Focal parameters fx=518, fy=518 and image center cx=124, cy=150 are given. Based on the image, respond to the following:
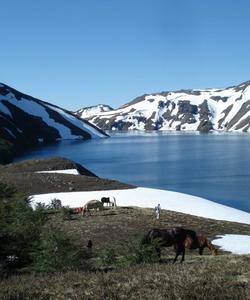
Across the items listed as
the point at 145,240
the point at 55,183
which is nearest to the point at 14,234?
the point at 145,240

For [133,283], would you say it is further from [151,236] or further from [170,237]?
[170,237]

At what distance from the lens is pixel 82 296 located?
30.4 ft

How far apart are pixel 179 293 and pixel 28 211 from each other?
44.6ft

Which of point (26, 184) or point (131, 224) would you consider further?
point (26, 184)

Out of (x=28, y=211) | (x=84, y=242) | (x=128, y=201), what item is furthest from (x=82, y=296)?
(x=128, y=201)

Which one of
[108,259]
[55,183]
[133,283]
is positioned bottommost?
[55,183]

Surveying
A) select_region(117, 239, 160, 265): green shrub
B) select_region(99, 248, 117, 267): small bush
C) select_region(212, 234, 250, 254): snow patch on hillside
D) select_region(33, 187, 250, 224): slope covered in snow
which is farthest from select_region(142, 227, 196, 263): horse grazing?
select_region(33, 187, 250, 224): slope covered in snow

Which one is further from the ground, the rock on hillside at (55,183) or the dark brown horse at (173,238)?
the dark brown horse at (173,238)

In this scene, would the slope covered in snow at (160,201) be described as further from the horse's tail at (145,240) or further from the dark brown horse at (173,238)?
the horse's tail at (145,240)

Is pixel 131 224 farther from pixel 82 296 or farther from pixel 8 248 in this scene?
pixel 82 296

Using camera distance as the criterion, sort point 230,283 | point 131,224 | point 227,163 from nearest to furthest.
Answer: point 230,283 → point 131,224 → point 227,163

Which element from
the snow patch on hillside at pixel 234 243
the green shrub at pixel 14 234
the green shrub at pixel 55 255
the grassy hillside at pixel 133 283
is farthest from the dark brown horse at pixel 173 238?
the snow patch on hillside at pixel 234 243

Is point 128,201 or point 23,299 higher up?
point 23,299

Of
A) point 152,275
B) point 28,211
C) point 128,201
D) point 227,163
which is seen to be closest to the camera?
point 152,275
